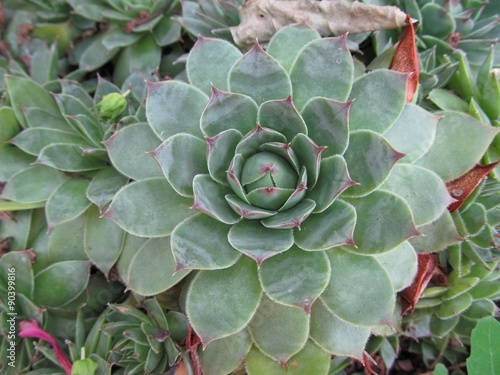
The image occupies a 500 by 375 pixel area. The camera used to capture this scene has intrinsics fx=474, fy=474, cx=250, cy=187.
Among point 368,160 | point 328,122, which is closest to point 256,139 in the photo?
point 328,122

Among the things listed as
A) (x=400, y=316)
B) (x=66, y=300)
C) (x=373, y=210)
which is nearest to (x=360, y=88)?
(x=373, y=210)

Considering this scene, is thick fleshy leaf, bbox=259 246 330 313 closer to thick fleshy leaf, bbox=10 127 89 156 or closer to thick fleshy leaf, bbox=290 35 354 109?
thick fleshy leaf, bbox=290 35 354 109

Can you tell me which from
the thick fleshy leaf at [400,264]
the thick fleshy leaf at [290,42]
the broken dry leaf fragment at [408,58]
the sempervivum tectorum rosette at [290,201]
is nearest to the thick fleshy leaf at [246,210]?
the sempervivum tectorum rosette at [290,201]

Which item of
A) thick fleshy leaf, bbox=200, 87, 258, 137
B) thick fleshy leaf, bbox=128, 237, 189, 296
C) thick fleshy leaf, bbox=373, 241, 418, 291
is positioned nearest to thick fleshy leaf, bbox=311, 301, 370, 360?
thick fleshy leaf, bbox=373, 241, 418, 291

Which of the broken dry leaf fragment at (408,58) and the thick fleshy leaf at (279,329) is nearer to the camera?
the thick fleshy leaf at (279,329)

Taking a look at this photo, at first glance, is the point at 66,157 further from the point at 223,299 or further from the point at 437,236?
the point at 437,236

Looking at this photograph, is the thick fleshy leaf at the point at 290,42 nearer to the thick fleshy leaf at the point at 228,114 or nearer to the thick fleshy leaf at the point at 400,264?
the thick fleshy leaf at the point at 228,114
